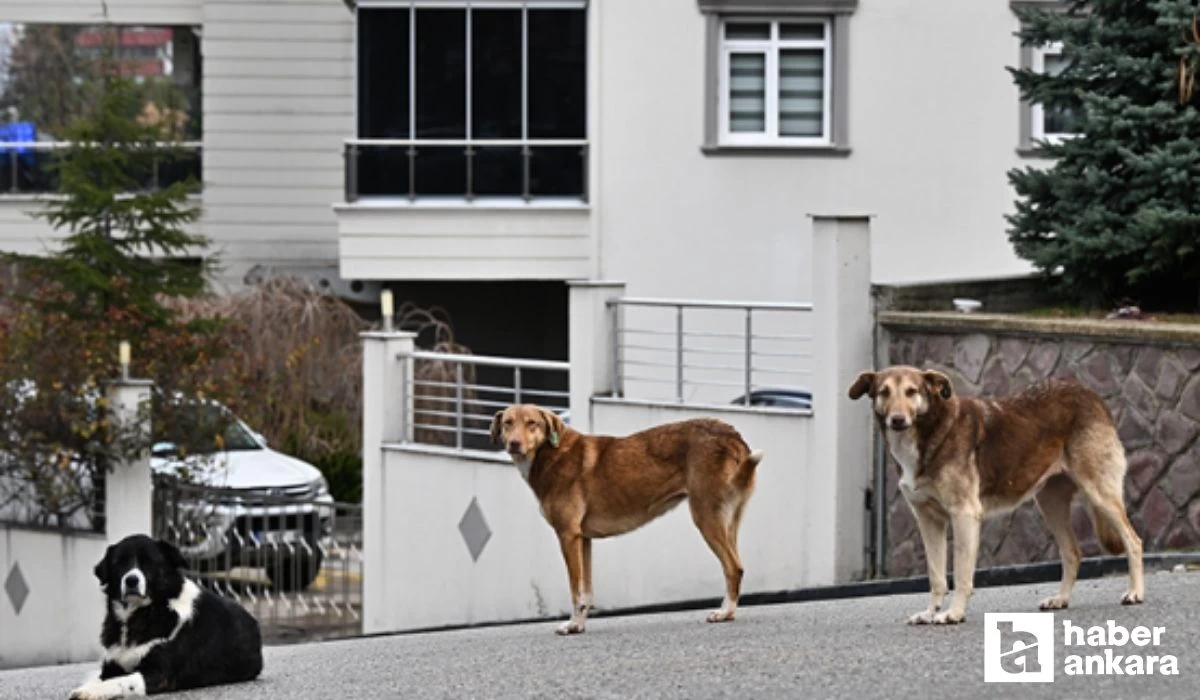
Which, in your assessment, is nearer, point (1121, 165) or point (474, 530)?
point (1121, 165)

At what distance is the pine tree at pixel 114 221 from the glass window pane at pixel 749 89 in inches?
333

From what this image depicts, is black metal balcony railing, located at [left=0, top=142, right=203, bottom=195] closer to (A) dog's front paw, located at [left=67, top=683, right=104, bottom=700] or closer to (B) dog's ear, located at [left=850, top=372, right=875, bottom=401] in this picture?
(B) dog's ear, located at [left=850, top=372, right=875, bottom=401]

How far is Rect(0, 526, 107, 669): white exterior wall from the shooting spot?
24.2 meters

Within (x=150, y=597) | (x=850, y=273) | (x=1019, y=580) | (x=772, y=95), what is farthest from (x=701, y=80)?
(x=150, y=597)

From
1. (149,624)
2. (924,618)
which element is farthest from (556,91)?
(149,624)

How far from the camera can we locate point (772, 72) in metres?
34.0

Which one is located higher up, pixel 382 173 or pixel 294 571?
pixel 382 173

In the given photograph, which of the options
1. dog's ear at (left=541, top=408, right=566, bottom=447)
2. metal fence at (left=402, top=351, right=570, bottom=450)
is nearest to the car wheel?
metal fence at (left=402, top=351, right=570, bottom=450)

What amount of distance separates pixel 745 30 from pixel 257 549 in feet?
40.9

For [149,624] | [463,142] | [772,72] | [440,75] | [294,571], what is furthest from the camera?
[440,75]

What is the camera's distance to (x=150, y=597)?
12.3 m

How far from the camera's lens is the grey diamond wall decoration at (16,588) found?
984 inches

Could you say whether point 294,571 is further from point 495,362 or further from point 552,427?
point 552,427

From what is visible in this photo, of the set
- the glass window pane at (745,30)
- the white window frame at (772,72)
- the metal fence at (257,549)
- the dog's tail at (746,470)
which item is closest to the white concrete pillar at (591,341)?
the metal fence at (257,549)
